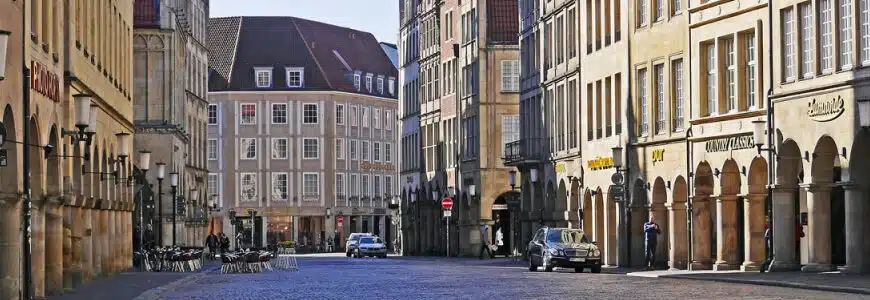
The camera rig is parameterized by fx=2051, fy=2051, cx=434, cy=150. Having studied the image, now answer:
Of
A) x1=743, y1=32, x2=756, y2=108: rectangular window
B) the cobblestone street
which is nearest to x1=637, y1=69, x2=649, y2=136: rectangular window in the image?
x1=743, y1=32, x2=756, y2=108: rectangular window

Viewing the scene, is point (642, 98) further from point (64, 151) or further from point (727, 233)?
point (64, 151)

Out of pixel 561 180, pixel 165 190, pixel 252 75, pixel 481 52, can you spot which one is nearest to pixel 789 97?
pixel 561 180

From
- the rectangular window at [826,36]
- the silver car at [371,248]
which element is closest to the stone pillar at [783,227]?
the rectangular window at [826,36]

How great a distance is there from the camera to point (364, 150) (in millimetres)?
152375

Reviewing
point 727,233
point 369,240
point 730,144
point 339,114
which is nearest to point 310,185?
point 339,114

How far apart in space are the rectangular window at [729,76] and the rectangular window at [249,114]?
3732 inches

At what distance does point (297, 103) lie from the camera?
148 metres

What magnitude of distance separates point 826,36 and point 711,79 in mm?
8736

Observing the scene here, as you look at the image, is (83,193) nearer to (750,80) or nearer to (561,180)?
(750,80)

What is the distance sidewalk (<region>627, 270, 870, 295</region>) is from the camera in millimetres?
35938

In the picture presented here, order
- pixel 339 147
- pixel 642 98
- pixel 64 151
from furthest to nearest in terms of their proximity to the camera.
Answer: pixel 339 147, pixel 642 98, pixel 64 151

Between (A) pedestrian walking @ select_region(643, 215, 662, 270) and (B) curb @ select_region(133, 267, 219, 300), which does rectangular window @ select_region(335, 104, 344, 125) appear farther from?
(A) pedestrian walking @ select_region(643, 215, 662, 270)

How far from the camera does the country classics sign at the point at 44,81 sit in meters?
33.9

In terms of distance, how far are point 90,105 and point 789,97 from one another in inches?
721
